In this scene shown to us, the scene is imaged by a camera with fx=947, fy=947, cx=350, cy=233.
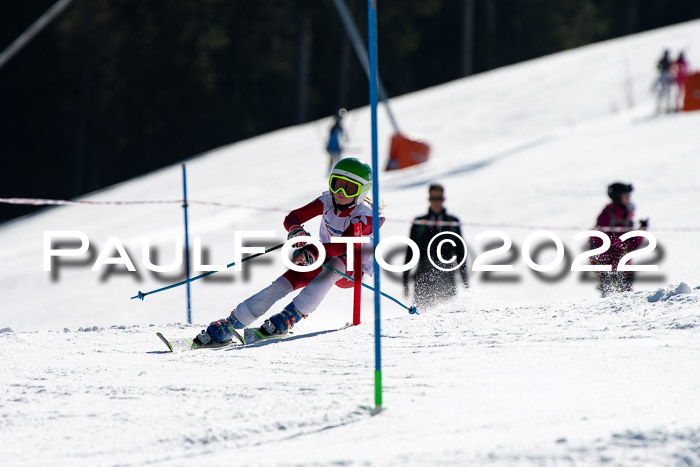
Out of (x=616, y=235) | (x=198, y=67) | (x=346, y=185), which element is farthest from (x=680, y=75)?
(x=198, y=67)

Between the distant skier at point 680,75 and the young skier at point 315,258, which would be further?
the distant skier at point 680,75

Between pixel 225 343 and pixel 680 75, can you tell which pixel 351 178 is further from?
pixel 680 75

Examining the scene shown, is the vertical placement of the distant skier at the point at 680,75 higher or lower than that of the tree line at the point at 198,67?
lower

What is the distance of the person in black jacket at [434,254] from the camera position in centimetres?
817

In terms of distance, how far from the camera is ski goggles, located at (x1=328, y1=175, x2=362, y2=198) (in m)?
6.71

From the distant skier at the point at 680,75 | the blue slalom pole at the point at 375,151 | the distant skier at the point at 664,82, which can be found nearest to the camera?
the blue slalom pole at the point at 375,151

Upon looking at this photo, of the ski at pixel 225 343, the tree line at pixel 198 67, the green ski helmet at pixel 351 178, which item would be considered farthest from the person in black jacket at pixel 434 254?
the tree line at pixel 198 67

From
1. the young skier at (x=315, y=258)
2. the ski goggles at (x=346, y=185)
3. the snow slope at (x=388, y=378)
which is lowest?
the snow slope at (x=388, y=378)

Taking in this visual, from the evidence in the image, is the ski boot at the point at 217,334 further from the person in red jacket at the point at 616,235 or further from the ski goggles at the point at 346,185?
the person in red jacket at the point at 616,235

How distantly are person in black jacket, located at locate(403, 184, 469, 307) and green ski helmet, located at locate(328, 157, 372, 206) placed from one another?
1.48 meters

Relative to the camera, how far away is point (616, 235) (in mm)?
8055

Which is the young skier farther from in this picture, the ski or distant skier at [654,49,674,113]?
distant skier at [654,49,674,113]

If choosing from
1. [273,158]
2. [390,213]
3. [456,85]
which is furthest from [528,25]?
[390,213]

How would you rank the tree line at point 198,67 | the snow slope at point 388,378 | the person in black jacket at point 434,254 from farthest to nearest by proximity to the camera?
the tree line at point 198,67 < the person in black jacket at point 434,254 < the snow slope at point 388,378
